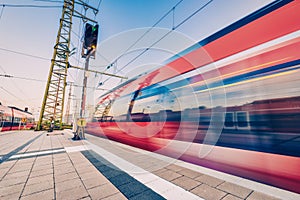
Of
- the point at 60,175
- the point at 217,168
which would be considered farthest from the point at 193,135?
the point at 60,175

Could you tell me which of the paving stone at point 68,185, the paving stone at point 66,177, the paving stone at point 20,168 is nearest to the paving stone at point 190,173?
the paving stone at point 68,185

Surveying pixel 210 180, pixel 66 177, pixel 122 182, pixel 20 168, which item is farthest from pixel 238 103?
pixel 20 168

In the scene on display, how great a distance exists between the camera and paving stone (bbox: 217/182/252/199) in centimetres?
117

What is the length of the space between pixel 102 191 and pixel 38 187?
2.29ft

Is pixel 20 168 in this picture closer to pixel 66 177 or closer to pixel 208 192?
pixel 66 177

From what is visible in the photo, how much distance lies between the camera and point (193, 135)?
268cm

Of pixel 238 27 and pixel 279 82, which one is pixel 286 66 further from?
pixel 238 27

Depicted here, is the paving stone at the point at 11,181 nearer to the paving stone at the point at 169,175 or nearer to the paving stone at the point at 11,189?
the paving stone at the point at 11,189

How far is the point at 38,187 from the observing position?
1300mm

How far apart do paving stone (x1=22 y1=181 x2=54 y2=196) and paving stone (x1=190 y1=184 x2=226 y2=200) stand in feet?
4.97

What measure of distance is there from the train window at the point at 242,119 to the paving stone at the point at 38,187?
8.91ft

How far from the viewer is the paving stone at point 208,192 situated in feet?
3.74

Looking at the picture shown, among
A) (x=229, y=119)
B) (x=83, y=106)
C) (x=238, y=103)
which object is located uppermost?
(x=83, y=106)

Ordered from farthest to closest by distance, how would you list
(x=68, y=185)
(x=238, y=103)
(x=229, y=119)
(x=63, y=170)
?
(x=229, y=119) → (x=238, y=103) → (x=63, y=170) → (x=68, y=185)
